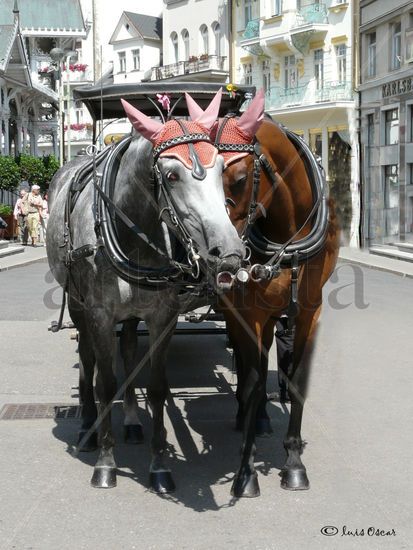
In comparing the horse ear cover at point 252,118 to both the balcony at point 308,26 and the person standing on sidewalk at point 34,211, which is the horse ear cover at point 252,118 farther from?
the balcony at point 308,26

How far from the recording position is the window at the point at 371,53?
103ft

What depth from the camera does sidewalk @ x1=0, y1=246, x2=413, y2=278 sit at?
69.8ft

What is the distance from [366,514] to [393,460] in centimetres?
108

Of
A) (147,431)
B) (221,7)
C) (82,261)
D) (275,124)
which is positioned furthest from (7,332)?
(221,7)

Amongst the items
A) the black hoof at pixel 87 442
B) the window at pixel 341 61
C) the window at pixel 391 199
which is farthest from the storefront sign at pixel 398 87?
the black hoof at pixel 87 442

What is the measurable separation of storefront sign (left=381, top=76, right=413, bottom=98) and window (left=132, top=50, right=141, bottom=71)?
110 ft

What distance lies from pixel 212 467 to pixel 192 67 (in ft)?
149

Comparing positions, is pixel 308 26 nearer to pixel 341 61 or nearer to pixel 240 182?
pixel 341 61

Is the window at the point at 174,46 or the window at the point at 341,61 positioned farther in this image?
the window at the point at 174,46

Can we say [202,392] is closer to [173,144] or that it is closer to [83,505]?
[83,505]

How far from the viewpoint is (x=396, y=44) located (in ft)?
93.5

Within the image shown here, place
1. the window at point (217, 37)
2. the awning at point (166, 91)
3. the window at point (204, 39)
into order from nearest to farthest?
the awning at point (166, 91), the window at point (217, 37), the window at point (204, 39)

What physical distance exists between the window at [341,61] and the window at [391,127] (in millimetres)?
6893

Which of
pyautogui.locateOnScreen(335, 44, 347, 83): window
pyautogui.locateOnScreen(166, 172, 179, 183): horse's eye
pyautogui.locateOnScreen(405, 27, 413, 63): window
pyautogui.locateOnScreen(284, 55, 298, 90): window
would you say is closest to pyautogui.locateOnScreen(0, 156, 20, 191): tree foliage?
pyautogui.locateOnScreen(405, 27, 413, 63): window
